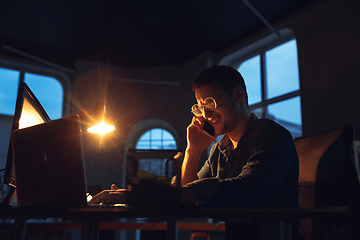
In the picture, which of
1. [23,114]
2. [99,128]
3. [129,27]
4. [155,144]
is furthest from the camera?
[155,144]

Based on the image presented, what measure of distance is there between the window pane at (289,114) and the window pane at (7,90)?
5.11 meters

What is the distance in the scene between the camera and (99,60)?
6680mm

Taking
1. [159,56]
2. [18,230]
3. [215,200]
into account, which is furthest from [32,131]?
[159,56]

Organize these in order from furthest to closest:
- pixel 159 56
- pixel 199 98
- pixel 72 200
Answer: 1. pixel 159 56
2. pixel 199 98
3. pixel 72 200

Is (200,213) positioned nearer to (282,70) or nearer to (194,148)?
(194,148)

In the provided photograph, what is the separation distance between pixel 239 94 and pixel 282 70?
4100 mm

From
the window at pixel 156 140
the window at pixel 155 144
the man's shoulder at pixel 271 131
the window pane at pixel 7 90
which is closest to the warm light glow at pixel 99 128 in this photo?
the man's shoulder at pixel 271 131

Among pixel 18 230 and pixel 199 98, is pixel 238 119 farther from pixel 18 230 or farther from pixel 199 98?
pixel 18 230

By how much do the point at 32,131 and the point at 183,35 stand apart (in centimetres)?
510

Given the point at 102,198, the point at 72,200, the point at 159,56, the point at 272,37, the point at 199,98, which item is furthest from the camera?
the point at 159,56

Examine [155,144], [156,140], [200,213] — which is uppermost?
[156,140]

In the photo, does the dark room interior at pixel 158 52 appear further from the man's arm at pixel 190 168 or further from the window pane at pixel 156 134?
the man's arm at pixel 190 168

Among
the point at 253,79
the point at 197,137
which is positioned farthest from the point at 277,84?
the point at 197,137

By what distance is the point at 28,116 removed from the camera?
1233mm
